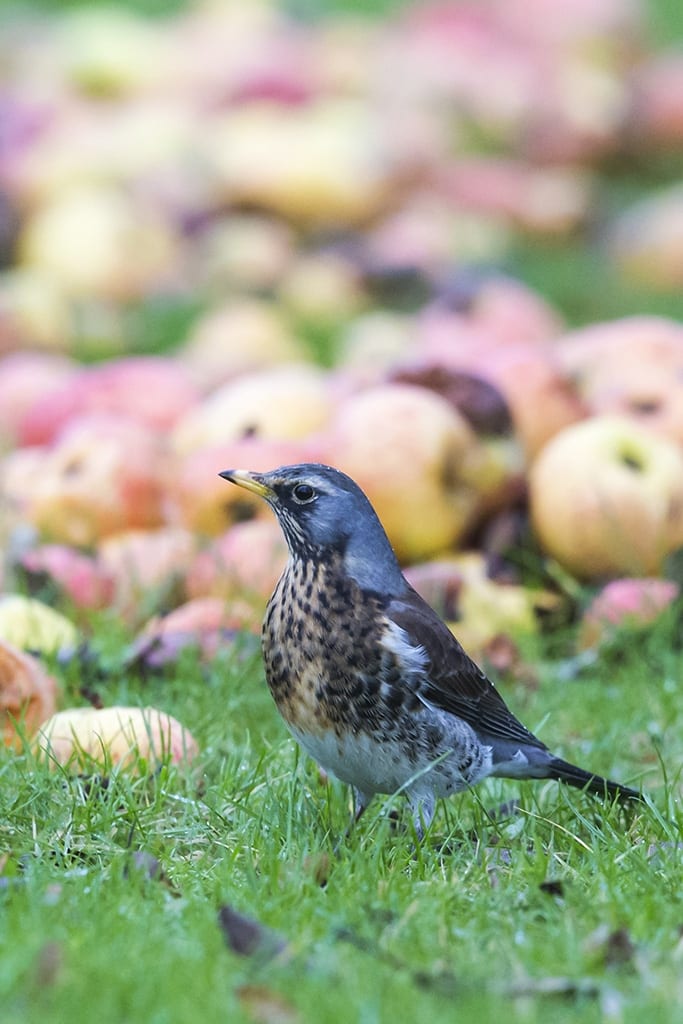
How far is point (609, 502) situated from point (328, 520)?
2.14 m

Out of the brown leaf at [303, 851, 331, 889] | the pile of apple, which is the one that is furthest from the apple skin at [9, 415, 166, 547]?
the brown leaf at [303, 851, 331, 889]

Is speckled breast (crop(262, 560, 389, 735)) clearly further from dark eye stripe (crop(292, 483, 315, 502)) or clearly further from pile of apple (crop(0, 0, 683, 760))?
pile of apple (crop(0, 0, 683, 760))

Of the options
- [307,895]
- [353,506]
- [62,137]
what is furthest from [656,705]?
[62,137]

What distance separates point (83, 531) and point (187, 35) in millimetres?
9882

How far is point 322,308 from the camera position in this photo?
997 cm

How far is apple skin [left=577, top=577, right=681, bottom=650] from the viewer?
520 cm

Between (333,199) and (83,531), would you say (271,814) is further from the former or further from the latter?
(333,199)

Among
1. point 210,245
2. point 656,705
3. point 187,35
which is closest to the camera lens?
point 656,705

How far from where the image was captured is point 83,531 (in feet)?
19.1

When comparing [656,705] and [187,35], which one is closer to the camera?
[656,705]

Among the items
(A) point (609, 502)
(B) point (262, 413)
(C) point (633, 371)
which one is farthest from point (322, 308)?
(A) point (609, 502)

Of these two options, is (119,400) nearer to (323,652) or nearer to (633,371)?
(633,371)

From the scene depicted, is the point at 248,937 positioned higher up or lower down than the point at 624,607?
higher up

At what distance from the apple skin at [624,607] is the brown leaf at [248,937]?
274 cm
